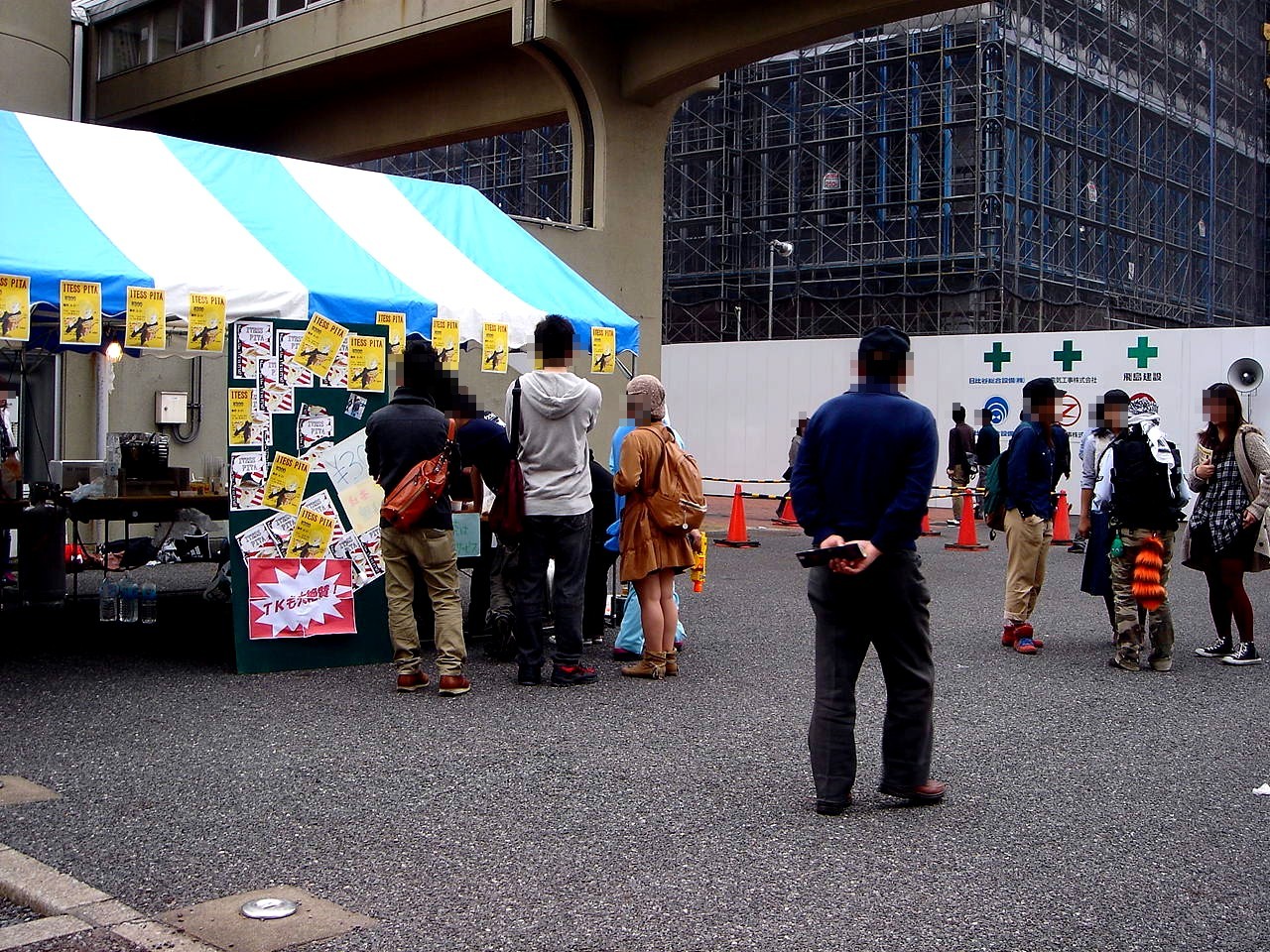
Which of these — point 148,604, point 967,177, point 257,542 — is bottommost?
point 148,604

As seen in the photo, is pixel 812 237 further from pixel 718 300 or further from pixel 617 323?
pixel 617 323

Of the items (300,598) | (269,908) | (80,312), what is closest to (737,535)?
(300,598)

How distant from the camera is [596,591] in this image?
375 inches

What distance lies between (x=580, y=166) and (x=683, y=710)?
1378 centimetres

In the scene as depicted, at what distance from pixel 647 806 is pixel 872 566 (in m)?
1.30

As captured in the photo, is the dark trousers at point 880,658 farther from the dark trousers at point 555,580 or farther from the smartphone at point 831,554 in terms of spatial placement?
the dark trousers at point 555,580

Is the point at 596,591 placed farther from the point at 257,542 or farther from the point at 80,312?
the point at 80,312

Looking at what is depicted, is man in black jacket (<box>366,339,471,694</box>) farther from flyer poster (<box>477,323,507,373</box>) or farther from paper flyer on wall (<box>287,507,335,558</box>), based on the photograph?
flyer poster (<box>477,323,507,373</box>)

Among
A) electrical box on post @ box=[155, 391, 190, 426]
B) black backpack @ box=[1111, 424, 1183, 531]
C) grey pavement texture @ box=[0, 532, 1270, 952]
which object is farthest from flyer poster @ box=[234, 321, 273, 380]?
electrical box on post @ box=[155, 391, 190, 426]

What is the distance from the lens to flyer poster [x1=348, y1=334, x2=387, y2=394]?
27.8 feet

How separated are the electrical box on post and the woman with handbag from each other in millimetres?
10600

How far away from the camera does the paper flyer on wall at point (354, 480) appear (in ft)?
27.6

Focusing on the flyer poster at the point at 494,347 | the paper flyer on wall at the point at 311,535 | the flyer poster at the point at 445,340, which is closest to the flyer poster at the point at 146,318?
the paper flyer on wall at the point at 311,535

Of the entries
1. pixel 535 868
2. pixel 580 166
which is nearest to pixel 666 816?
pixel 535 868
